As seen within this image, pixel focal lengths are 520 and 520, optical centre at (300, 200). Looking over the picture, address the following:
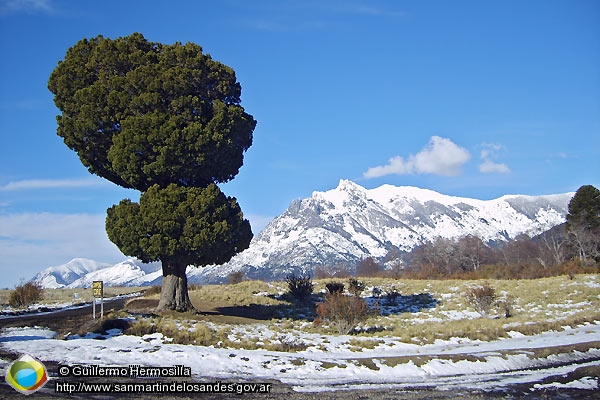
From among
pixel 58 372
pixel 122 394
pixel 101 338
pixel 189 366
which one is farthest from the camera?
pixel 101 338

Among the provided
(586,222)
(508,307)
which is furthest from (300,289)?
(586,222)

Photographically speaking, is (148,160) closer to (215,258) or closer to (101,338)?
(215,258)

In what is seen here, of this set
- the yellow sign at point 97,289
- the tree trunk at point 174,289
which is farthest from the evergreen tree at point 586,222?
the yellow sign at point 97,289

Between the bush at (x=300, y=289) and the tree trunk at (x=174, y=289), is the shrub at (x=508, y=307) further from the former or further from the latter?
the tree trunk at (x=174, y=289)

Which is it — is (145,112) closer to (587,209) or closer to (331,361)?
(331,361)

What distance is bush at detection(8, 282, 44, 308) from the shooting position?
121ft

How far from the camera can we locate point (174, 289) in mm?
25781

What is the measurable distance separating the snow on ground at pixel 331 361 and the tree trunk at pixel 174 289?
5.71m

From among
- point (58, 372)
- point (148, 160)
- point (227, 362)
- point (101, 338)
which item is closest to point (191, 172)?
point (148, 160)

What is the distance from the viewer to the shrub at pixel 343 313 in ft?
83.4

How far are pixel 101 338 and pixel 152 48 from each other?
15551mm

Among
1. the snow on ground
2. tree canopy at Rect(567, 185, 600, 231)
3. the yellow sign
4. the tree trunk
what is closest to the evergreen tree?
tree canopy at Rect(567, 185, 600, 231)

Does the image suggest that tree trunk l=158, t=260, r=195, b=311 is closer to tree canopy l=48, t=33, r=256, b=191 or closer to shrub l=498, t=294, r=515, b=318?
tree canopy l=48, t=33, r=256, b=191

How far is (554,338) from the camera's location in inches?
916
